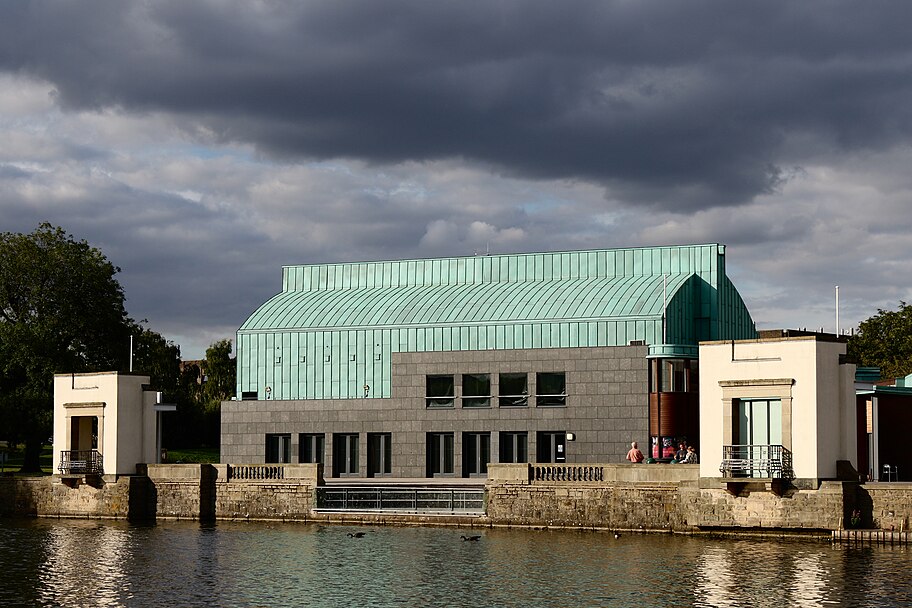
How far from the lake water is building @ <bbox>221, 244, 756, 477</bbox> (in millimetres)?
19374

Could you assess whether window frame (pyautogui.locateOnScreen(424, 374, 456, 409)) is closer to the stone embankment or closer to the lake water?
the stone embankment

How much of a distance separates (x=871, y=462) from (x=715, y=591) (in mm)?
22901

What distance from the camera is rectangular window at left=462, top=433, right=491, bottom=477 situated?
256ft

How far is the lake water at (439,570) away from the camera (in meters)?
38.5

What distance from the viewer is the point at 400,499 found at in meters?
63.7

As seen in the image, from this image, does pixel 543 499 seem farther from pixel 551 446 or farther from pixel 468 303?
pixel 468 303

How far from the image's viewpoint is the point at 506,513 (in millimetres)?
58812

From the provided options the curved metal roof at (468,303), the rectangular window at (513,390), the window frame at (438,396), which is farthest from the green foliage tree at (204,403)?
the rectangular window at (513,390)

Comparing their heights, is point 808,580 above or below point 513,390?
below

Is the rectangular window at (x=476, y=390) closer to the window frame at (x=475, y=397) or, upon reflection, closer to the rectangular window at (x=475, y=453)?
the window frame at (x=475, y=397)

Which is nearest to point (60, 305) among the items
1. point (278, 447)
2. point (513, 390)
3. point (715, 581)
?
point (278, 447)

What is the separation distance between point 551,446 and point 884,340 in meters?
54.5

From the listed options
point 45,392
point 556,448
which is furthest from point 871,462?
point 45,392

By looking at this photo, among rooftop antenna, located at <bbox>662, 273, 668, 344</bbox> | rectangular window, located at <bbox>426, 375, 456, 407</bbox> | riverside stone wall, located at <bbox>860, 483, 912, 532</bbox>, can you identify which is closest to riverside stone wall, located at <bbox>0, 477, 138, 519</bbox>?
rectangular window, located at <bbox>426, 375, 456, 407</bbox>
